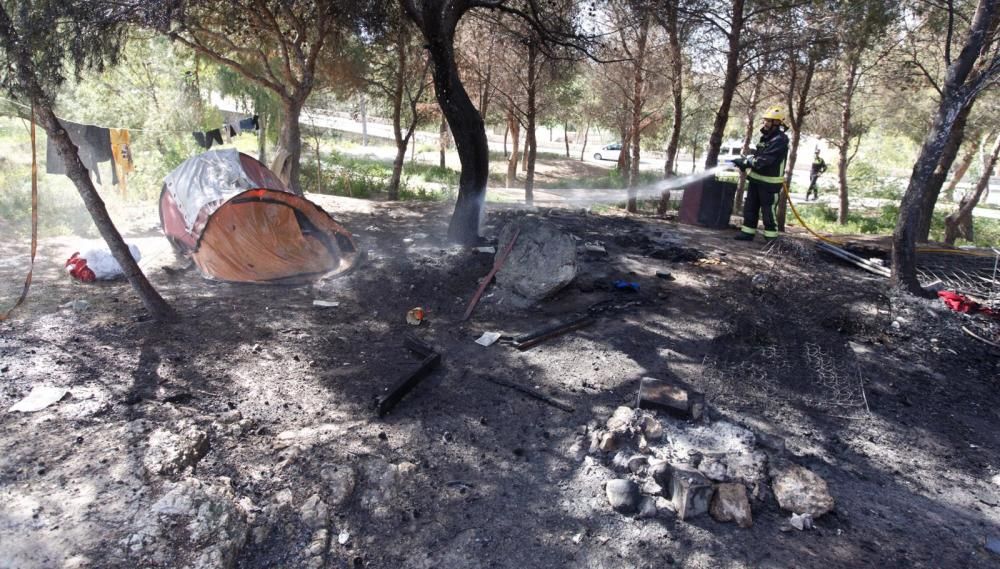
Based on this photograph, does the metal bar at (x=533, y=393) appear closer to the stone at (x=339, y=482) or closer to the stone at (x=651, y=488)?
the stone at (x=651, y=488)

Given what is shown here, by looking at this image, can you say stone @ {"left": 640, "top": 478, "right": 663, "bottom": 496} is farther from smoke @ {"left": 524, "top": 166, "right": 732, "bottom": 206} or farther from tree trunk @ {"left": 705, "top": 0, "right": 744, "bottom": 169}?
smoke @ {"left": 524, "top": 166, "right": 732, "bottom": 206}

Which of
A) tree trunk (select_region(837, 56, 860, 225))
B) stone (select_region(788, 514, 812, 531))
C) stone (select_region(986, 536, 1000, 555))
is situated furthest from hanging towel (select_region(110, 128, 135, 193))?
tree trunk (select_region(837, 56, 860, 225))

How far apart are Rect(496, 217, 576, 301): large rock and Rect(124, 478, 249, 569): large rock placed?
3931 millimetres

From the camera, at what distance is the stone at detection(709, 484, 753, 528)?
10.1 feet

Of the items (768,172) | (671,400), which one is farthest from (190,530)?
(768,172)

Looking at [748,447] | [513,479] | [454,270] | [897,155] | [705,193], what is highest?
[897,155]

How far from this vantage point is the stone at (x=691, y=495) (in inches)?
123

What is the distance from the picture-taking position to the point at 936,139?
18.6 ft

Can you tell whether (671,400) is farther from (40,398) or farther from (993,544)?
(40,398)

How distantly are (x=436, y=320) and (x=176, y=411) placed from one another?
107 inches

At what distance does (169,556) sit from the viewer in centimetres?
265

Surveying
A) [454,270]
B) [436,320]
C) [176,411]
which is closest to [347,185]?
[454,270]

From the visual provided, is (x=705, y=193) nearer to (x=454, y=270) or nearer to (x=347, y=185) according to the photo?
(x=454, y=270)

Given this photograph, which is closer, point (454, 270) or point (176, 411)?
point (176, 411)
